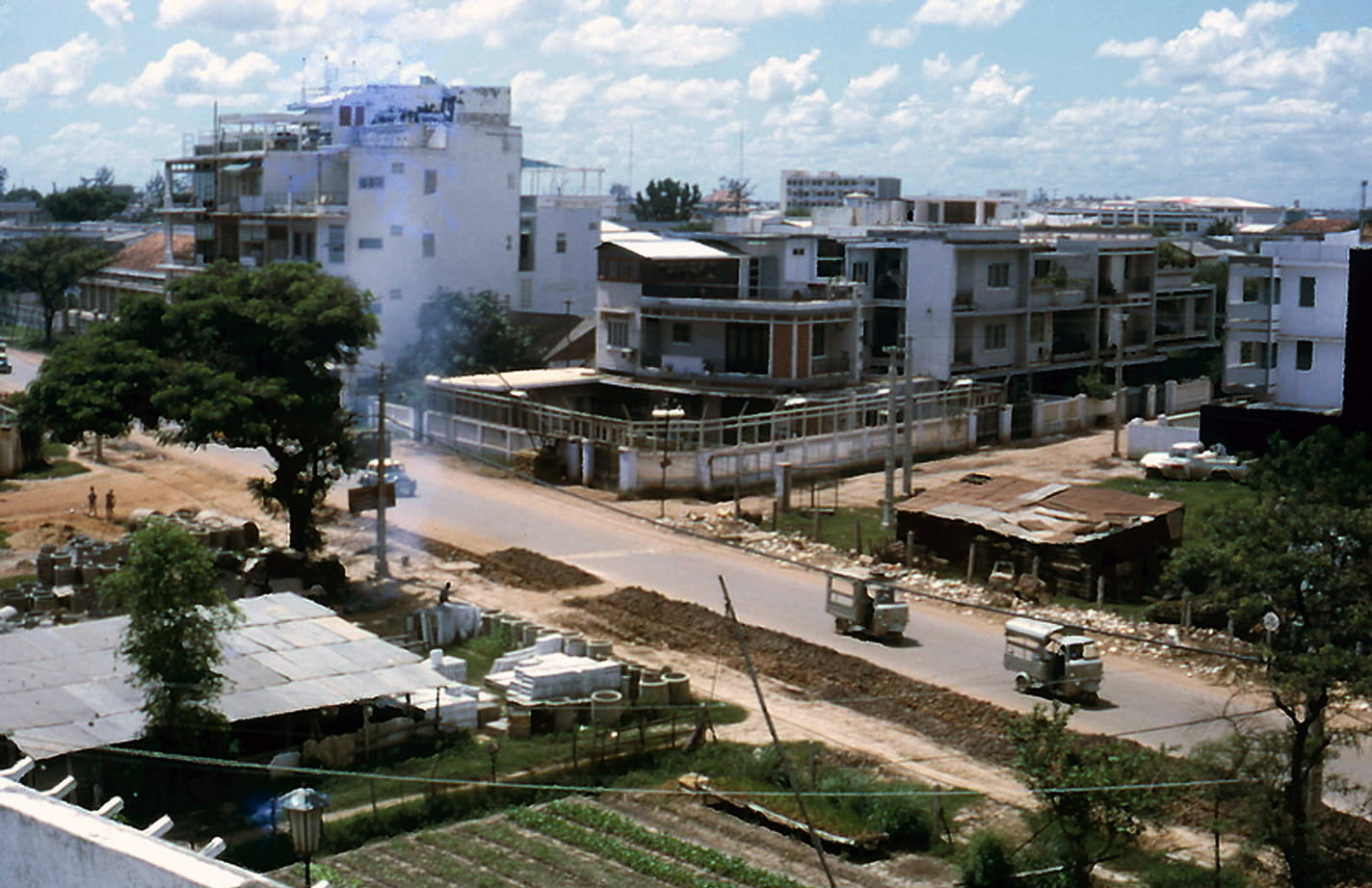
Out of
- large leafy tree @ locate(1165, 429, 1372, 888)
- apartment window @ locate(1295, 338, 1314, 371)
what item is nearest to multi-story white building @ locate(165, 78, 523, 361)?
apartment window @ locate(1295, 338, 1314, 371)

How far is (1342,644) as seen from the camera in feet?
46.5

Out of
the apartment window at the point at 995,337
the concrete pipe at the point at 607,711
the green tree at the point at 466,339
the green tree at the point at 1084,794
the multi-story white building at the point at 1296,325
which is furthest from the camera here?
the green tree at the point at 466,339

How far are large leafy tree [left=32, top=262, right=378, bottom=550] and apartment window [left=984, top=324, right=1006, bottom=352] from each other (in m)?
25.2

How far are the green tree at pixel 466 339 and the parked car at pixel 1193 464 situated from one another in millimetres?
20680

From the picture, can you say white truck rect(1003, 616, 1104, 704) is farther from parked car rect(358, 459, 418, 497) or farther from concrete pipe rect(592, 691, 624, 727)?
parked car rect(358, 459, 418, 497)

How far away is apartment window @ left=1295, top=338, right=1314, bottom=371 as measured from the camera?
40.4 m

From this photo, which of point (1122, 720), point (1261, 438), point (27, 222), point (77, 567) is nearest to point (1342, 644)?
point (1122, 720)

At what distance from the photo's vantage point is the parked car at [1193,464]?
36.5 meters

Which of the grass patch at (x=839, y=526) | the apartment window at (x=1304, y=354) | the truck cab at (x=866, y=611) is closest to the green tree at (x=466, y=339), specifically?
the grass patch at (x=839, y=526)

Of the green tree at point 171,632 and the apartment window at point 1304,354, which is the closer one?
the green tree at point 171,632

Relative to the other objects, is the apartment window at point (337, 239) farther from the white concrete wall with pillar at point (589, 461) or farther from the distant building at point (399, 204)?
the white concrete wall with pillar at point (589, 461)

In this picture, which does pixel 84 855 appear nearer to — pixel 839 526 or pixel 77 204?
pixel 839 526

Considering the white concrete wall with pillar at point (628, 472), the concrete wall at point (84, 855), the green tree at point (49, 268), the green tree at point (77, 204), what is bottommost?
the white concrete wall with pillar at point (628, 472)

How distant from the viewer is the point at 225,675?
17953 millimetres
